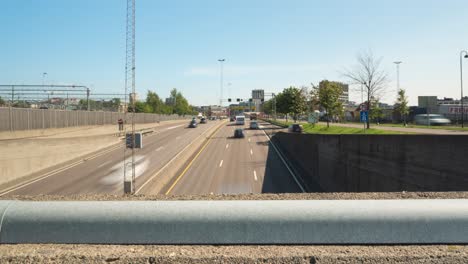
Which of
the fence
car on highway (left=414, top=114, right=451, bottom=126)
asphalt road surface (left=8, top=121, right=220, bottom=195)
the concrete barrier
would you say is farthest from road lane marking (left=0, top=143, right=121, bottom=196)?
car on highway (left=414, top=114, right=451, bottom=126)

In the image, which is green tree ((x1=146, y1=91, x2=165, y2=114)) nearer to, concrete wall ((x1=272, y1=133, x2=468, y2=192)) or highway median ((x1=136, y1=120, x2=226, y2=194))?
highway median ((x1=136, y1=120, x2=226, y2=194))

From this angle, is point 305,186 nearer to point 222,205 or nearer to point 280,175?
point 280,175

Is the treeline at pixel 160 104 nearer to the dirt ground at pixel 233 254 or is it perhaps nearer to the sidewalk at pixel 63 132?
the sidewalk at pixel 63 132

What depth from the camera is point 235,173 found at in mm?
33156

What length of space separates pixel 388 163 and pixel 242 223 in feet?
59.8

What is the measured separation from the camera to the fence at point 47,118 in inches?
1048

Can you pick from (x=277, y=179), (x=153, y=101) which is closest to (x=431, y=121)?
(x=277, y=179)

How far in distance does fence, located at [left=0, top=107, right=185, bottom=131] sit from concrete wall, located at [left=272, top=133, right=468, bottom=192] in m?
24.9

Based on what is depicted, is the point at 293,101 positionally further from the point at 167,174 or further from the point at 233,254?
the point at 233,254

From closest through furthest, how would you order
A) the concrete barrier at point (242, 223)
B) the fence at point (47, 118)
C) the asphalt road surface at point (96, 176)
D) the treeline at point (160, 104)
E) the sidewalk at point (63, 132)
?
the concrete barrier at point (242, 223)
the asphalt road surface at point (96, 176)
the fence at point (47, 118)
the sidewalk at point (63, 132)
the treeline at point (160, 104)

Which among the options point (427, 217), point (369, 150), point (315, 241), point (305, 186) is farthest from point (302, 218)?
point (305, 186)

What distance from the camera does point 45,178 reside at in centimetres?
2873

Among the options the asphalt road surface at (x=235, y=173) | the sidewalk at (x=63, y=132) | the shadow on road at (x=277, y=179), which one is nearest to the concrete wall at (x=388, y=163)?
the shadow on road at (x=277, y=179)

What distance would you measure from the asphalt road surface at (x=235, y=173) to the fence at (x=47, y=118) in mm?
13470
